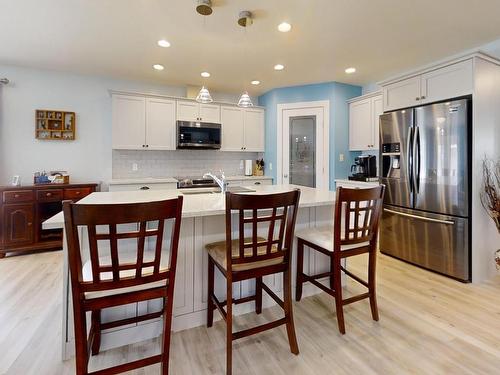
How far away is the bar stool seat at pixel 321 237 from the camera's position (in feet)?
6.49

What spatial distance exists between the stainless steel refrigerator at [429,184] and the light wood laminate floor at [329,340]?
18.9 inches

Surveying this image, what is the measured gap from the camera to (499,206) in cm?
265

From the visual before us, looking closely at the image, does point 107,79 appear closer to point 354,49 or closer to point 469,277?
point 354,49

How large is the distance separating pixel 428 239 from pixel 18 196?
5.04 meters

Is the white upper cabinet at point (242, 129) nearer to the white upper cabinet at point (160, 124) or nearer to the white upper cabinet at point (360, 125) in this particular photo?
the white upper cabinet at point (160, 124)

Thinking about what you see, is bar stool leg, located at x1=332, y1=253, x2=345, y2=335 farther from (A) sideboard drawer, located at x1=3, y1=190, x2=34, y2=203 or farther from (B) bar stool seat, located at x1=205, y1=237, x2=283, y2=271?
(A) sideboard drawer, located at x1=3, y1=190, x2=34, y2=203

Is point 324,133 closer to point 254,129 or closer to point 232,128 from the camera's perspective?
point 254,129

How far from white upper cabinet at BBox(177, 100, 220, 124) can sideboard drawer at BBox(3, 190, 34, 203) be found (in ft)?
7.66

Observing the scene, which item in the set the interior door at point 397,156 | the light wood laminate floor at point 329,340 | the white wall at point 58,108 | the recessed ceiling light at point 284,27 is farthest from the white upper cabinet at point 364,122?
the white wall at point 58,108

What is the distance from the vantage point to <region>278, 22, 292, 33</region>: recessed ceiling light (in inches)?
105

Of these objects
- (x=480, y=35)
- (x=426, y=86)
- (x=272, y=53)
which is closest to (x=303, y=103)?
(x=272, y=53)

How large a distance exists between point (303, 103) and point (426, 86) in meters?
2.00

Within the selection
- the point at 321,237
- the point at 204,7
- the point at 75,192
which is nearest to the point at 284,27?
the point at 204,7

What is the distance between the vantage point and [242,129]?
5.07 m
